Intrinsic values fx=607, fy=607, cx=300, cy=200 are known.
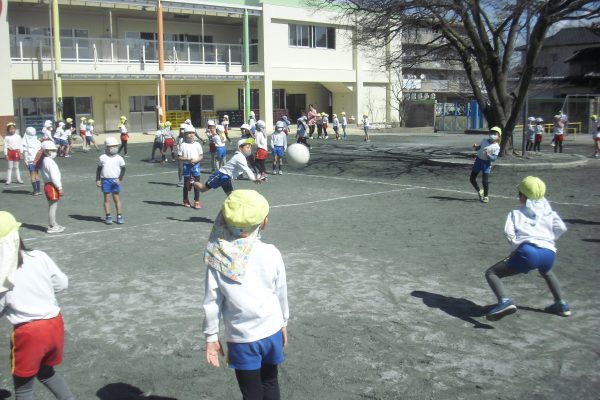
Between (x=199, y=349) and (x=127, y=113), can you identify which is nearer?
(x=199, y=349)

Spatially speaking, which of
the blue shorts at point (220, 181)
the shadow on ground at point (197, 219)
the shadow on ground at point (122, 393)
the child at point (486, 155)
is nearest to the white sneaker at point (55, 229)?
the shadow on ground at point (197, 219)

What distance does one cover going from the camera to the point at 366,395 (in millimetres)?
4746

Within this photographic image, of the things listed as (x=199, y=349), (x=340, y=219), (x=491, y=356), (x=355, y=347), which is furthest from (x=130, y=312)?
(x=340, y=219)

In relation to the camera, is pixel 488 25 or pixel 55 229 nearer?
pixel 55 229

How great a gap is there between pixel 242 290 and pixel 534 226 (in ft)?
12.5

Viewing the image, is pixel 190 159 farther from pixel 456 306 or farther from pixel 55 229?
pixel 456 306

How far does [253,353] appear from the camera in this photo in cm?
365

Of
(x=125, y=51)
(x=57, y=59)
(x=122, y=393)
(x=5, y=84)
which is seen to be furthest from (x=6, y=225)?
(x=125, y=51)

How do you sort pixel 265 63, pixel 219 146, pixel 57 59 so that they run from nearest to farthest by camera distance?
pixel 219 146 < pixel 57 59 < pixel 265 63

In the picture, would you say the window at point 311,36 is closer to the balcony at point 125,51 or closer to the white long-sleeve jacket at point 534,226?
the balcony at point 125,51

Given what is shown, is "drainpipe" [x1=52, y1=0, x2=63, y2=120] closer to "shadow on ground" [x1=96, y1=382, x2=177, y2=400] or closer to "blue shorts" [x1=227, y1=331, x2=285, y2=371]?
"shadow on ground" [x1=96, y1=382, x2=177, y2=400]

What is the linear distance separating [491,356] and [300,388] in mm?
1811

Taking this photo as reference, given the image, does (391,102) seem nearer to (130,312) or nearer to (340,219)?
(340,219)

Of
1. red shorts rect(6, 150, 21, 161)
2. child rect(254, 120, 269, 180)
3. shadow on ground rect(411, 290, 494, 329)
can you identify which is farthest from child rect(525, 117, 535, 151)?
shadow on ground rect(411, 290, 494, 329)
